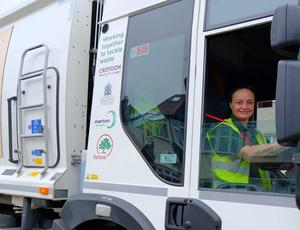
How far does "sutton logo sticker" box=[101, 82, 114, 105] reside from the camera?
3.07m

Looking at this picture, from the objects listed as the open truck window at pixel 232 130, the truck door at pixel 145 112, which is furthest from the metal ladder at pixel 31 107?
the open truck window at pixel 232 130

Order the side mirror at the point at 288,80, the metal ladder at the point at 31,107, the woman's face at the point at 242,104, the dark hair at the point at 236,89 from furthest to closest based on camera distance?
the metal ladder at the point at 31,107, the dark hair at the point at 236,89, the woman's face at the point at 242,104, the side mirror at the point at 288,80

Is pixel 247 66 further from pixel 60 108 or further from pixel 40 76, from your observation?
pixel 40 76

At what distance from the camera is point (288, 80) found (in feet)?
5.93

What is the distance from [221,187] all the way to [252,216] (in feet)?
0.86

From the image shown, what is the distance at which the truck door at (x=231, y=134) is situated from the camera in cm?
213

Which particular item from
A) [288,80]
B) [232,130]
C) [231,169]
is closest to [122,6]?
[232,130]

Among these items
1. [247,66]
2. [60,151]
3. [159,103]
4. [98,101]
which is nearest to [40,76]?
[60,151]

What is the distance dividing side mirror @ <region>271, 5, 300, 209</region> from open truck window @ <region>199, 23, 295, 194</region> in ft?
1.15

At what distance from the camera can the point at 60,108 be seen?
3.66 meters

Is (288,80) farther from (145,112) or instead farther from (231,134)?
(145,112)

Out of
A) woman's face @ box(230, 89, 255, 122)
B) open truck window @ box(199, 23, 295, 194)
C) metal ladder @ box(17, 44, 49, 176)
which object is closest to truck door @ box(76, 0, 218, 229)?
open truck window @ box(199, 23, 295, 194)

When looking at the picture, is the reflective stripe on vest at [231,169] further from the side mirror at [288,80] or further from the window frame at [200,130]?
the side mirror at [288,80]

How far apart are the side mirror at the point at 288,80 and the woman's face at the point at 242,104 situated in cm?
71
